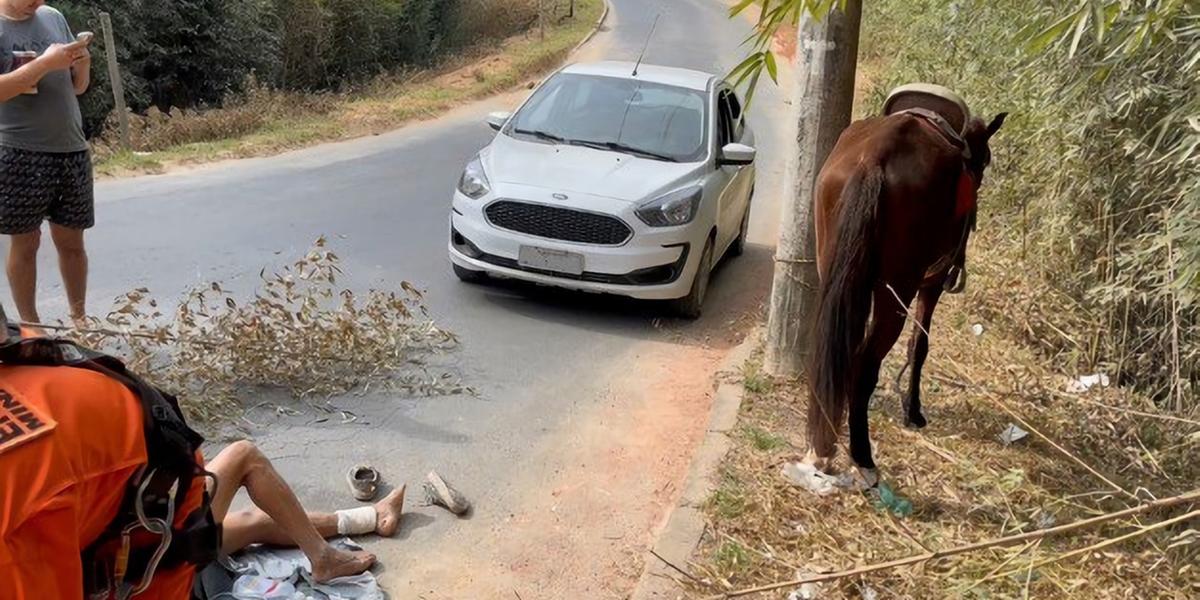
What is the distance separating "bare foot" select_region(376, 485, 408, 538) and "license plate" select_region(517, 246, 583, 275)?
2715 mm

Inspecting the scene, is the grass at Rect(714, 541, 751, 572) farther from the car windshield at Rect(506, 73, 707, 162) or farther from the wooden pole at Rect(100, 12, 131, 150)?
the wooden pole at Rect(100, 12, 131, 150)

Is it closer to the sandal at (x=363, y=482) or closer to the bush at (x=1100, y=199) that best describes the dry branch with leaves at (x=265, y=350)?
the sandal at (x=363, y=482)

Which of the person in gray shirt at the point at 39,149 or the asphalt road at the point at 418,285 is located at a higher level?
the person in gray shirt at the point at 39,149

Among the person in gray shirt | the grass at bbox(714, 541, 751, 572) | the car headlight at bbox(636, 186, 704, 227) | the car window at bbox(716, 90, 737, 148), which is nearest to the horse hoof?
the grass at bbox(714, 541, 751, 572)

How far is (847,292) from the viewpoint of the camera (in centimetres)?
399

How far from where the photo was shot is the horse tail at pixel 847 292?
3.99 meters

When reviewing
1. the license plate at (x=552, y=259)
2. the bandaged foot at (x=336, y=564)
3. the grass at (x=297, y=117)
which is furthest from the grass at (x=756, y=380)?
the grass at (x=297, y=117)

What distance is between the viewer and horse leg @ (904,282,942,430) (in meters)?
4.84

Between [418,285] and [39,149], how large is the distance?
2.79 m

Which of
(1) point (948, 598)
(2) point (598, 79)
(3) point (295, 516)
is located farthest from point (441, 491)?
(2) point (598, 79)

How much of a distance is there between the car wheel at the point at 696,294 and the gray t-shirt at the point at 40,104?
4.00 meters

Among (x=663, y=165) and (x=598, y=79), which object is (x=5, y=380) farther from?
(x=598, y=79)

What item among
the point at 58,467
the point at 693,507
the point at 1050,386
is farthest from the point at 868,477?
the point at 58,467

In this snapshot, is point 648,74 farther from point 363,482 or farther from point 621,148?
point 363,482
